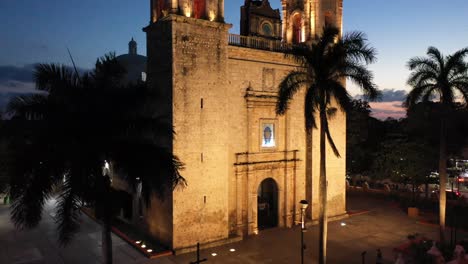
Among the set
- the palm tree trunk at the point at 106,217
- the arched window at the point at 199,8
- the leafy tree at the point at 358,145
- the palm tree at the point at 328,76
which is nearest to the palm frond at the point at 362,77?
the palm tree at the point at 328,76

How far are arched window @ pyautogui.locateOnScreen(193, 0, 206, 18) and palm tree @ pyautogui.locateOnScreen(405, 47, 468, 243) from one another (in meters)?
10.4

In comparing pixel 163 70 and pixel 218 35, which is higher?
pixel 218 35

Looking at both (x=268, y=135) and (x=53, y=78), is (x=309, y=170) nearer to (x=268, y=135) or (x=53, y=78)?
(x=268, y=135)

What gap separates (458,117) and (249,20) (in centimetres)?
1693

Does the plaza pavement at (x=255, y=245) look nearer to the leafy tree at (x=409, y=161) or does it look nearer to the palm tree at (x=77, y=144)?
the leafy tree at (x=409, y=161)

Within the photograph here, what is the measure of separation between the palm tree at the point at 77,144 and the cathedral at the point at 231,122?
221 inches

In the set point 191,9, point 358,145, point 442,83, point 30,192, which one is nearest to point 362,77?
point 442,83

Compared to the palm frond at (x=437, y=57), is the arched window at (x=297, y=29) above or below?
above

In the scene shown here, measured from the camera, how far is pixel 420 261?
1195 cm

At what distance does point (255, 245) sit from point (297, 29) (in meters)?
13.6

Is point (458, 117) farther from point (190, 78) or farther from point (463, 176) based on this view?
point (463, 176)

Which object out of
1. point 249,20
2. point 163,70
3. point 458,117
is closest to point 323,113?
point 163,70

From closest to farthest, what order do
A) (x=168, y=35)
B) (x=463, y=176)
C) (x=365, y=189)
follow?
(x=168, y=35) → (x=365, y=189) → (x=463, y=176)

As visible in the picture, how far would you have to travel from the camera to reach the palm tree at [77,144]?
969cm
